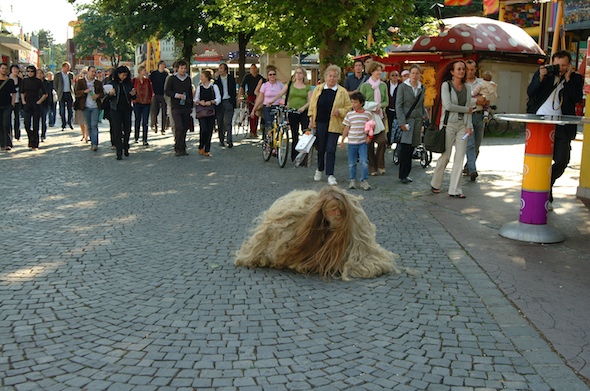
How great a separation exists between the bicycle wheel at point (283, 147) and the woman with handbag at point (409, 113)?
8.03ft

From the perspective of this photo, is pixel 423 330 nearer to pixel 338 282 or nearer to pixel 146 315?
pixel 338 282

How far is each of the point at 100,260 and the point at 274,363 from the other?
2777mm

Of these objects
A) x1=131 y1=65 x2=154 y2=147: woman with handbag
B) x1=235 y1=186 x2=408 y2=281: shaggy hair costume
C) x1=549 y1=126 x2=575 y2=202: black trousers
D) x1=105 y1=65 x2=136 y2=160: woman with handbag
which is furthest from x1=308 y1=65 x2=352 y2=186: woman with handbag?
x1=131 y1=65 x2=154 y2=147: woman with handbag

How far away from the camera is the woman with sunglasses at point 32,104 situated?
15.5 meters

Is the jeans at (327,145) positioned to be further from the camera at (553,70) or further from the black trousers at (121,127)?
the black trousers at (121,127)

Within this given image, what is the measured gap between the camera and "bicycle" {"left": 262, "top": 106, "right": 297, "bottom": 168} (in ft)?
42.2

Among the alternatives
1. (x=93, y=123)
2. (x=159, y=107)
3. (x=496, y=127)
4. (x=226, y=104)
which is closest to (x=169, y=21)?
(x=159, y=107)

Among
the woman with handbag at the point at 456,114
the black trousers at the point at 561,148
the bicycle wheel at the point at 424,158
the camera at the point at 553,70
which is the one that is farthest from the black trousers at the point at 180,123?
the black trousers at the point at 561,148

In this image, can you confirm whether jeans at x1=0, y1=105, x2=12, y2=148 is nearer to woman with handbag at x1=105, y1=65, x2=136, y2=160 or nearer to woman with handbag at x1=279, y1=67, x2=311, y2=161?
woman with handbag at x1=105, y1=65, x2=136, y2=160

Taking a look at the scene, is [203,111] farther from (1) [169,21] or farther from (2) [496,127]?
(1) [169,21]

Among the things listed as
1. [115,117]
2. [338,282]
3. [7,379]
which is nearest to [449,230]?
[338,282]

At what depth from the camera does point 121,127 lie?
46.3ft

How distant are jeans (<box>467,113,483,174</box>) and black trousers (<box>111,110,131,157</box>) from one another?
268 inches

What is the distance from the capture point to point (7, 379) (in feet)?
11.9
